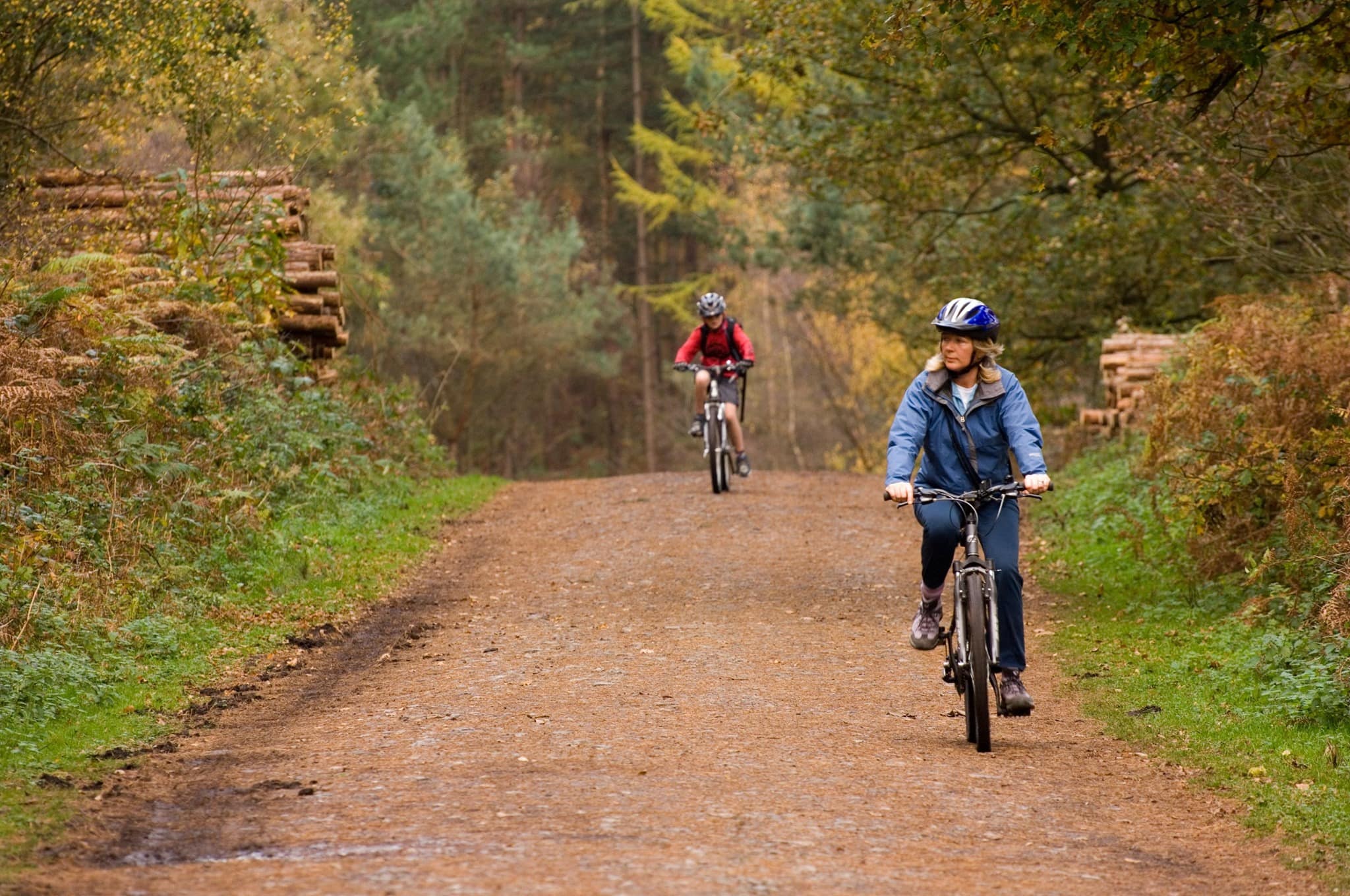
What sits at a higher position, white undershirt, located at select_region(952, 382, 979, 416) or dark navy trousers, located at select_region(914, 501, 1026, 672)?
white undershirt, located at select_region(952, 382, 979, 416)

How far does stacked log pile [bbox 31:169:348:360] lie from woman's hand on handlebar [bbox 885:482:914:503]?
37.1ft

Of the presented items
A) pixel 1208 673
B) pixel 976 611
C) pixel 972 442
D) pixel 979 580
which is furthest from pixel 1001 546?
pixel 1208 673

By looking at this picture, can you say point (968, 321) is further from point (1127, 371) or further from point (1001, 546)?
point (1127, 371)

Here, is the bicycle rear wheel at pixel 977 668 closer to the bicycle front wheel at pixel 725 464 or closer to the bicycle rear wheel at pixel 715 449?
the bicycle rear wheel at pixel 715 449

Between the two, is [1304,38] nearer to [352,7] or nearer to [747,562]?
[747,562]

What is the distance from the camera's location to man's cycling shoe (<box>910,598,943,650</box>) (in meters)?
8.27

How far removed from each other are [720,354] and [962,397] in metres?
9.90

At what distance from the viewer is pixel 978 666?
759 cm

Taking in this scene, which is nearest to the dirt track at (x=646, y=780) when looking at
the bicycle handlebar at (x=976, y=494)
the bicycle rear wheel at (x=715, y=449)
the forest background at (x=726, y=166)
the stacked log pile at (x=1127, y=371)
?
the bicycle handlebar at (x=976, y=494)

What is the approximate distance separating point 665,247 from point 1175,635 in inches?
1853

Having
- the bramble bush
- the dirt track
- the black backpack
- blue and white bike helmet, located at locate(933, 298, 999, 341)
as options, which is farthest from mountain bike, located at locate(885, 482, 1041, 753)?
the black backpack

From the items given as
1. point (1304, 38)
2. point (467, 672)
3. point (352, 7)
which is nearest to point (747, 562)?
point (467, 672)

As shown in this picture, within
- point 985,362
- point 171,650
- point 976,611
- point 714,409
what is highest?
point 985,362

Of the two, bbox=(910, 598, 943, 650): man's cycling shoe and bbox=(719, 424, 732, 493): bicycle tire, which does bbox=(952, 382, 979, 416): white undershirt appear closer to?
bbox=(910, 598, 943, 650): man's cycling shoe
